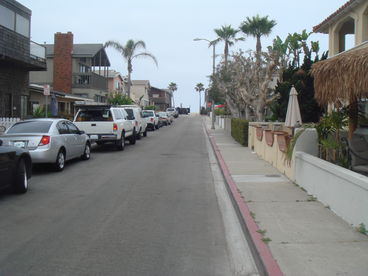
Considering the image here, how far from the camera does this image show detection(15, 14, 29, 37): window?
2261cm

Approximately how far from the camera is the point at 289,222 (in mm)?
6945

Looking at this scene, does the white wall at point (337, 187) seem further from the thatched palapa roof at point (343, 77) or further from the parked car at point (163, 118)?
the parked car at point (163, 118)

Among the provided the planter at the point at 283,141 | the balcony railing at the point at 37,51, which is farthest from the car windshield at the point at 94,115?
the planter at the point at 283,141

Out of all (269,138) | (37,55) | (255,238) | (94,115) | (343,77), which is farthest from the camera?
(37,55)

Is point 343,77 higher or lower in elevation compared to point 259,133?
higher

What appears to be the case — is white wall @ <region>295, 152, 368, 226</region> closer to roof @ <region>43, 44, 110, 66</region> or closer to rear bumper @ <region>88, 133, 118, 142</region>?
rear bumper @ <region>88, 133, 118, 142</region>

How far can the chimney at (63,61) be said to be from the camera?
42875 mm

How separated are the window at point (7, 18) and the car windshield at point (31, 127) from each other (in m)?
10.4

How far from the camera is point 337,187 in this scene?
739 cm

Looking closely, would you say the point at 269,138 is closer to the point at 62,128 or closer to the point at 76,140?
the point at 76,140

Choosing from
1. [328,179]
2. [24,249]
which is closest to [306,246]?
[328,179]

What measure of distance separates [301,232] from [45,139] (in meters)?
7.85

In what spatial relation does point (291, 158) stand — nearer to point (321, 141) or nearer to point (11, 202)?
point (321, 141)

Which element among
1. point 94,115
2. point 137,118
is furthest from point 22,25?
point 94,115
